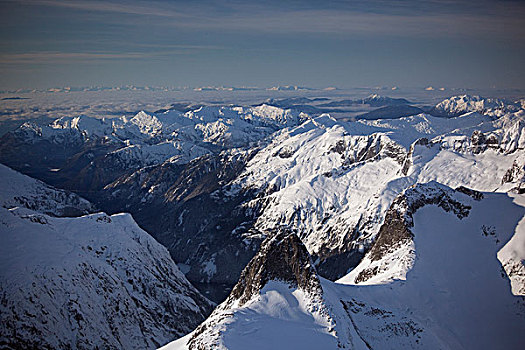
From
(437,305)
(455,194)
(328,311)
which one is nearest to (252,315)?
(328,311)

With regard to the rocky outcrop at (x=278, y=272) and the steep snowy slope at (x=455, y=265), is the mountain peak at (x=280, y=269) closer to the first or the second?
the rocky outcrop at (x=278, y=272)

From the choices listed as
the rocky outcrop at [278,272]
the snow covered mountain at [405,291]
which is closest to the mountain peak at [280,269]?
the rocky outcrop at [278,272]

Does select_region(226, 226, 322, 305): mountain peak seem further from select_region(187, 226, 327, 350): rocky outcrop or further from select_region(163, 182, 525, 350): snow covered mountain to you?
select_region(163, 182, 525, 350): snow covered mountain

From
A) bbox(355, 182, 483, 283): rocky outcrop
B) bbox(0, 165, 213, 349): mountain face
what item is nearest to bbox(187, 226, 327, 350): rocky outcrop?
bbox(0, 165, 213, 349): mountain face

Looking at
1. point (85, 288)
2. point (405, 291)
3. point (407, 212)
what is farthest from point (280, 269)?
point (85, 288)

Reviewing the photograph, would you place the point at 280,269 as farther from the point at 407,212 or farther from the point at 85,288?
the point at 85,288

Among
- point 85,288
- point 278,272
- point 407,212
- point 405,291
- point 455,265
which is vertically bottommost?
point 85,288
